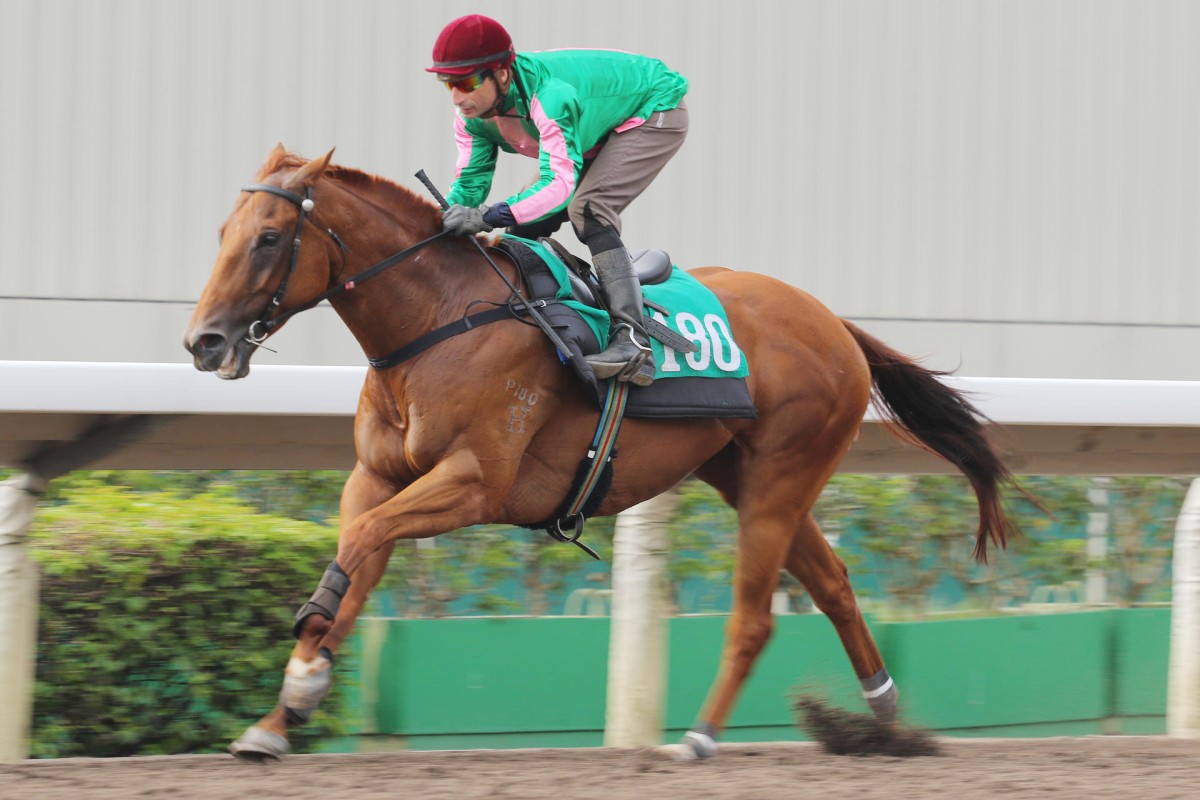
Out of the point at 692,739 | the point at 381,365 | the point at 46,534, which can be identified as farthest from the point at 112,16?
the point at 692,739

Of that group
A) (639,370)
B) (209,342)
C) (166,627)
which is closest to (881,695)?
(639,370)

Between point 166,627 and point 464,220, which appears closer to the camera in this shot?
point 464,220

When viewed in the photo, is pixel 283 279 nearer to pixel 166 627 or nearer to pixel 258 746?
pixel 258 746

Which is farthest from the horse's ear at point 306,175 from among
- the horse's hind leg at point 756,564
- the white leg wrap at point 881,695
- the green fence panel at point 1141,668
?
the green fence panel at point 1141,668

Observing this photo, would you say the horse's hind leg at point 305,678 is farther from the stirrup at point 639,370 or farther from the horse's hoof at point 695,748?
the horse's hoof at point 695,748

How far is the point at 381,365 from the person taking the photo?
4.04 meters

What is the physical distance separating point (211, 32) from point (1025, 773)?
17.5ft

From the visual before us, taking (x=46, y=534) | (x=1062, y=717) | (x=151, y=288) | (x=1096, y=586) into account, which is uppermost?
(x=151, y=288)

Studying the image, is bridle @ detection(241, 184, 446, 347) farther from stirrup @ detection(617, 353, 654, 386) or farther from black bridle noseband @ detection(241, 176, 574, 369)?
stirrup @ detection(617, 353, 654, 386)

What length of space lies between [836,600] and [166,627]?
86.0 inches

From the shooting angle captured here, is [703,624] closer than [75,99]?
Yes

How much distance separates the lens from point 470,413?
3992mm

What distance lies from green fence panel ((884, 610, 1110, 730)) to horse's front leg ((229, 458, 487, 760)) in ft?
7.70

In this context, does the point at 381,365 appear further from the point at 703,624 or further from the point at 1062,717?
the point at 1062,717
